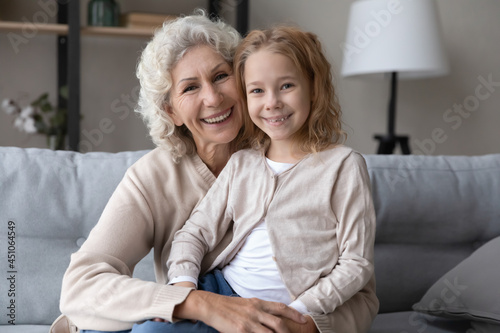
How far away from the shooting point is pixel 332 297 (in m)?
1.25

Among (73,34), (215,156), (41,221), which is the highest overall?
(73,34)

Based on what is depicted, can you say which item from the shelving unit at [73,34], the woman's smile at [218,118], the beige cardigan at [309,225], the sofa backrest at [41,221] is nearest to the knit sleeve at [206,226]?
the beige cardigan at [309,225]

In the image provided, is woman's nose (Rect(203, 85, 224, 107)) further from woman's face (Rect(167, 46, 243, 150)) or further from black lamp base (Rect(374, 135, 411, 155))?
black lamp base (Rect(374, 135, 411, 155))

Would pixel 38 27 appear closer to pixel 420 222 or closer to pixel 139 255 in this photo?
pixel 139 255

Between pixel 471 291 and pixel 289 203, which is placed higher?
pixel 289 203

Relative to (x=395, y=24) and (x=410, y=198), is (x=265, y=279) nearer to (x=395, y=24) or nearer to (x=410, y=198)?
(x=410, y=198)

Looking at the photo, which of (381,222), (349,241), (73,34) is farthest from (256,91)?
(73,34)

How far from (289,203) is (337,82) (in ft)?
6.20

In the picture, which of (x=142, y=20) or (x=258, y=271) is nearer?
(x=258, y=271)

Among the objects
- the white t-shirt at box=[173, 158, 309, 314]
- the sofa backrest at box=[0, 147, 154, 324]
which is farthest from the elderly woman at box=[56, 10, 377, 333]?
the sofa backrest at box=[0, 147, 154, 324]

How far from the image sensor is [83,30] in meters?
2.95

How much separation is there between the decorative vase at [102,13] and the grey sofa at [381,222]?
1430mm

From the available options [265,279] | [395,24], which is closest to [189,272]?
[265,279]

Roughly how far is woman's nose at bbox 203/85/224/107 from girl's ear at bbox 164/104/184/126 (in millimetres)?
126
